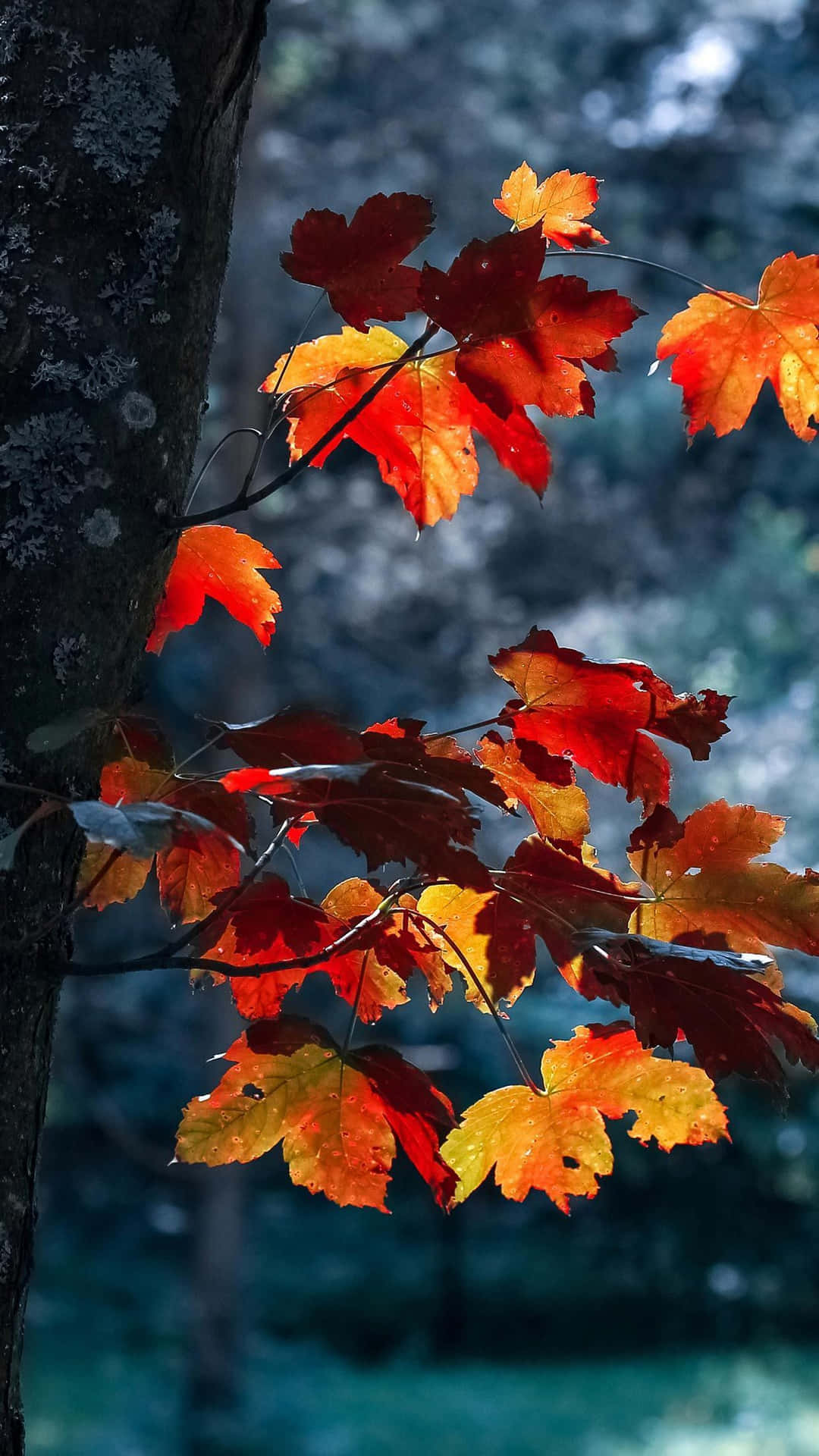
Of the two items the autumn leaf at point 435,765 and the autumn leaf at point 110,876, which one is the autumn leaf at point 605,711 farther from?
the autumn leaf at point 110,876

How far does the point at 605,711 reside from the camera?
823 mm

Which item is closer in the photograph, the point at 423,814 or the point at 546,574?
the point at 423,814

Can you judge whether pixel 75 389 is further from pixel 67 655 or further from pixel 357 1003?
pixel 357 1003

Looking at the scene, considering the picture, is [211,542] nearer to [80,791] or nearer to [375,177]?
[80,791]

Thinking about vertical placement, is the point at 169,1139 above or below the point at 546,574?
below

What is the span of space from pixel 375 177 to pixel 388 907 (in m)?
5.86

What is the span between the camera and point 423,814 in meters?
0.66

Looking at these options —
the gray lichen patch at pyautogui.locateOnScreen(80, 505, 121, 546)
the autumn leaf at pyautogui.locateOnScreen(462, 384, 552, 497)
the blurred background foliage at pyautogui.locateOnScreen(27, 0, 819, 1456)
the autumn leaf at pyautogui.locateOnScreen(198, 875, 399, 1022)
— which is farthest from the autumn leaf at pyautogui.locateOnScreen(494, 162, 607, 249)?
the blurred background foliage at pyautogui.locateOnScreen(27, 0, 819, 1456)

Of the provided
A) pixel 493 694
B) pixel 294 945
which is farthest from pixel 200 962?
pixel 493 694

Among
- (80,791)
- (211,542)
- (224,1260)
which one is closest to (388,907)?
(80,791)

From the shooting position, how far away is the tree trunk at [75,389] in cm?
70

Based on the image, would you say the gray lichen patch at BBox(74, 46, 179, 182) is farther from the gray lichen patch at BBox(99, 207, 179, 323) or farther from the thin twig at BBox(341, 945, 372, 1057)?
the thin twig at BBox(341, 945, 372, 1057)

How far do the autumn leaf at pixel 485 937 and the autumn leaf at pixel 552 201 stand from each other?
40 centimetres

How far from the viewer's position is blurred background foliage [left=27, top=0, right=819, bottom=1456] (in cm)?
595
